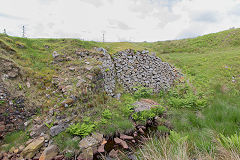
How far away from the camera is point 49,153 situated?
13.9ft

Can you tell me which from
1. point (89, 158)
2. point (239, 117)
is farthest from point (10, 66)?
point (239, 117)

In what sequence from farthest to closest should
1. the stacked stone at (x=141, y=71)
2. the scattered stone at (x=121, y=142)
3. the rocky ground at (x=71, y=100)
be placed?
the stacked stone at (x=141, y=71) → the scattered stone at (x=121, y=142) → the rocky ground at (x=71, y=100)

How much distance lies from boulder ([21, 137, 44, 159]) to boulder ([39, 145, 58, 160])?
0.36 metres

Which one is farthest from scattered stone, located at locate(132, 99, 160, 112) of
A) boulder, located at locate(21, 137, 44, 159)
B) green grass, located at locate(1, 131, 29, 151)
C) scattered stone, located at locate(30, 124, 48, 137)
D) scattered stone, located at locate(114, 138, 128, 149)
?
green grass, located at locate(1, 131, 29, 151)

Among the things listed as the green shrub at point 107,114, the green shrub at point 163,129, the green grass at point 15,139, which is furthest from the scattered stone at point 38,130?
the green shrub at point 163,129

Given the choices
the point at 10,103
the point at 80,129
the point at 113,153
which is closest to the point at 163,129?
the point at 113,153

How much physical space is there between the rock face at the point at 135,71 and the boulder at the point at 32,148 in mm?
4414

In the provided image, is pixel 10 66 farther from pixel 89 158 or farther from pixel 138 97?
pixel 138 97

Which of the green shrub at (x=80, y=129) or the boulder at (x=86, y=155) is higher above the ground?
the green shrub at (x=80, y=129)

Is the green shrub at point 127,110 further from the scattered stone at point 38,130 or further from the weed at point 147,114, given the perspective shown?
the scattered stone at point 38,130

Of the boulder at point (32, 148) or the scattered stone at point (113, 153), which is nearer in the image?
the boulder at point (32, 148)

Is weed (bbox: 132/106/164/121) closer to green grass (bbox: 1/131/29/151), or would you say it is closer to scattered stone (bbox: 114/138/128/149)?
scattered stone (bbox: 114/138/128/149)

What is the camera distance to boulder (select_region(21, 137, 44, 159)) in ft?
13.8

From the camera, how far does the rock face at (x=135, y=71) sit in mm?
8700
